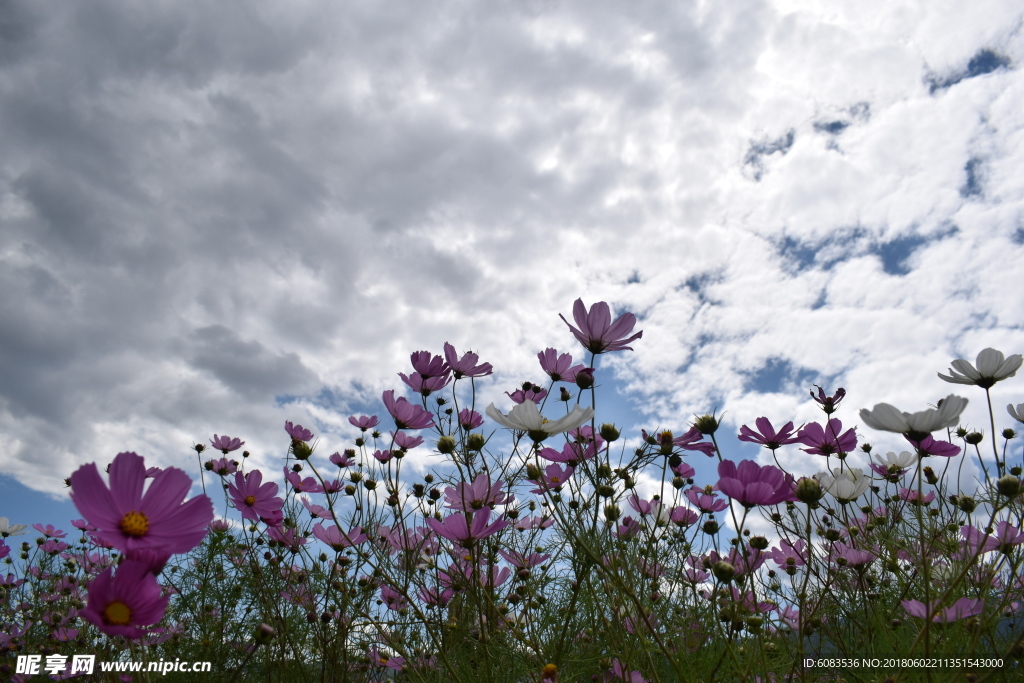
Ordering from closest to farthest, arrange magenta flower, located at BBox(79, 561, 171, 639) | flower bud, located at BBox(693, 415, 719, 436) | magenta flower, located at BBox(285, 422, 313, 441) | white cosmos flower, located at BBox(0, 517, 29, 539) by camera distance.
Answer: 1. magenta flower, located at BBox(79, 561, 171, 639)
2. flower bud, located at BBox(693, 415, 719, 436)
3. magenta flower, located at BBox(285, 422, 313, 441)
4. white cosmos flower, located at BBox(0, 517, 29, 539)

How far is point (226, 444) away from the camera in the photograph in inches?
95.9

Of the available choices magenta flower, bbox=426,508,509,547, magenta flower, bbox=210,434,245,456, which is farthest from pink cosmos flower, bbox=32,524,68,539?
magenta flower, bbox=426,508,509,547

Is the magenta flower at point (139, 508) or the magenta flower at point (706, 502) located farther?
the magenta flower at point (706, 502)

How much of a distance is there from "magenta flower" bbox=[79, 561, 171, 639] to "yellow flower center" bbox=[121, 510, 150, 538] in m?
0.10

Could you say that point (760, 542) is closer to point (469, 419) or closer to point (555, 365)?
point (555, 365)

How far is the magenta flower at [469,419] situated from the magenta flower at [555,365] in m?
0.37

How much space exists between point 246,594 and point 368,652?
0.74 metres

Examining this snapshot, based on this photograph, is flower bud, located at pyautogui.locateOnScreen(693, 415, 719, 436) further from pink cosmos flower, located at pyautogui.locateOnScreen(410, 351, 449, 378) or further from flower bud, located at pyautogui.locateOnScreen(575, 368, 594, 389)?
pink cosmos flower, located at pyautogui.locateOnScreen(410, 351, 449, 378)

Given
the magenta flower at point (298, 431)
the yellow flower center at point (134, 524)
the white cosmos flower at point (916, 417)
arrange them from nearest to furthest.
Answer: the yellow flower center at point (134, 524) < the white cosmos flower at point (916, 417) < the magenta flower at point (298, 431)

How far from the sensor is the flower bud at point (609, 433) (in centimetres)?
153

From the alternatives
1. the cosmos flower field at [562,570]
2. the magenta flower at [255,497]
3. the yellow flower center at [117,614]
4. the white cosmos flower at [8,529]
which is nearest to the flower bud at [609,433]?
the cosmos flower field at [562,570]

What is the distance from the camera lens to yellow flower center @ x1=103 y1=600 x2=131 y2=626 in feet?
1.97

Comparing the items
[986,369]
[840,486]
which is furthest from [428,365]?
[986,369]

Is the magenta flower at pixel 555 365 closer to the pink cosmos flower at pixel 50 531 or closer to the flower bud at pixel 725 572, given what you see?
the flower bud at pixel 725 572
